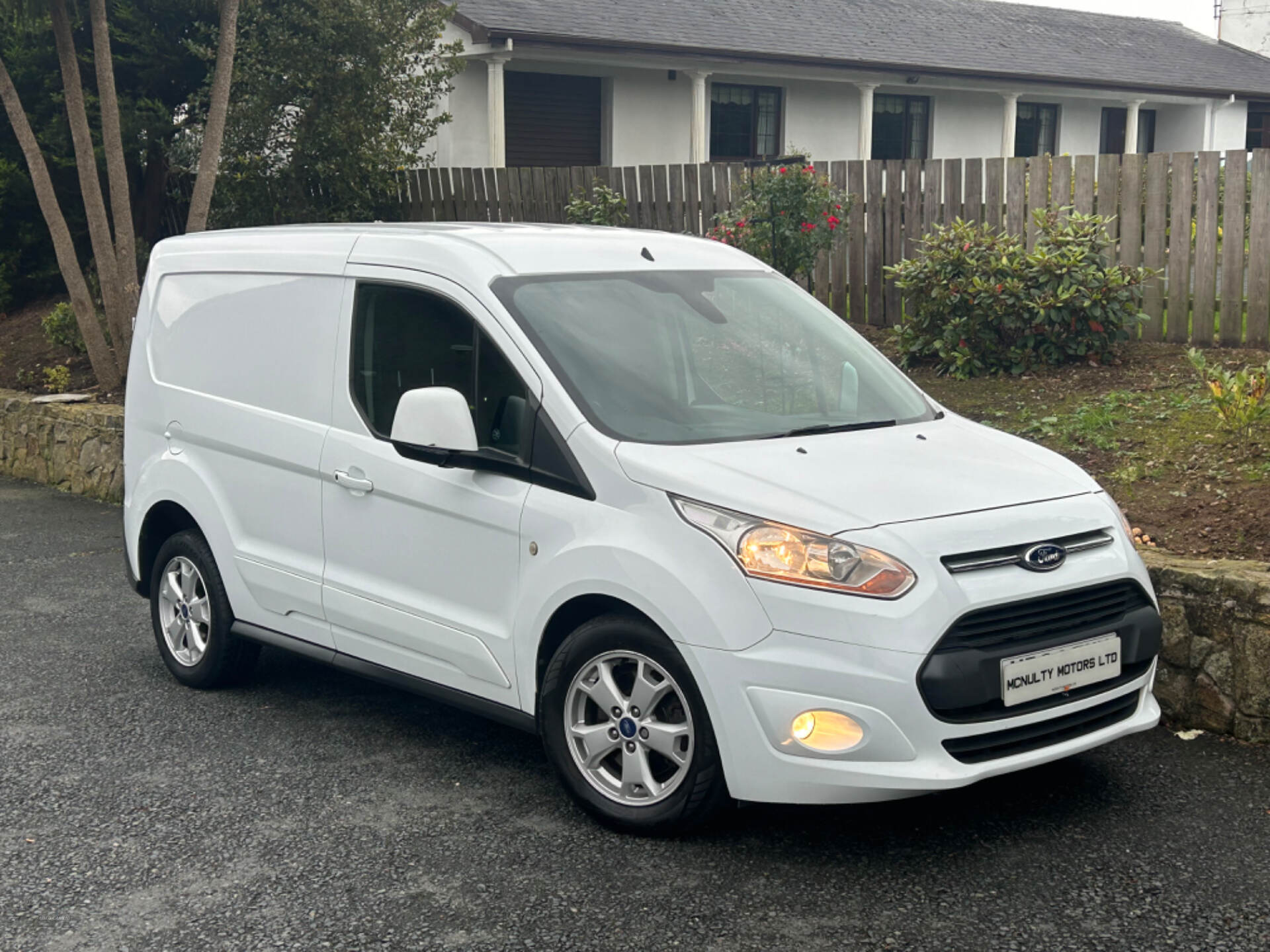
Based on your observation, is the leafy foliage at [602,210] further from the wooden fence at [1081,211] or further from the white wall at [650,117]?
the white wall at [650,117]

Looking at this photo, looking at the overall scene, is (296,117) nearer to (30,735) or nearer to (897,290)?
(897,290)

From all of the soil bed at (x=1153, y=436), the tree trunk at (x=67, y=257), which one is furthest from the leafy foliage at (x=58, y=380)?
the soil bed at (x=1153, y=436)

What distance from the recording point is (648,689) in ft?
13.8

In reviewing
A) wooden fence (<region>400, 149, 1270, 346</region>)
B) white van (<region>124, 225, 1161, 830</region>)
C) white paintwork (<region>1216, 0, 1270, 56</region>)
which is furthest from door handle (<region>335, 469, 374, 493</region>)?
white paintwork (<region>1216, 0, 1270, 56</region>)

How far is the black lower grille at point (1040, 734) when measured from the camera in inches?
155

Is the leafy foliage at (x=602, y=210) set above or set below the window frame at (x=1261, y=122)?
below

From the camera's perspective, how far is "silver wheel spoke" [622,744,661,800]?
4.27 metres

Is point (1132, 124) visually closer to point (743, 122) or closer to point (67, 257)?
point (743, 122)

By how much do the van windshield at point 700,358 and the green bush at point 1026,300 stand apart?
13.5 ft

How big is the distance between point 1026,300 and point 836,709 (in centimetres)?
597

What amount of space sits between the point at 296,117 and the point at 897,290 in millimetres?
7853

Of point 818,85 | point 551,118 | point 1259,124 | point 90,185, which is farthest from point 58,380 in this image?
point 1259,124

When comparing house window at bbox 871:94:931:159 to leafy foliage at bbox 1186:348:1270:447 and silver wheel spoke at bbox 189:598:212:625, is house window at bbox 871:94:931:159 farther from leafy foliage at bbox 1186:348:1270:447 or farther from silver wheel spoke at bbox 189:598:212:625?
silver wheel spoke at bbox 189:598:212:625

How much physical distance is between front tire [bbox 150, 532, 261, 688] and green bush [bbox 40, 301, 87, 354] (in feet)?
32.3
